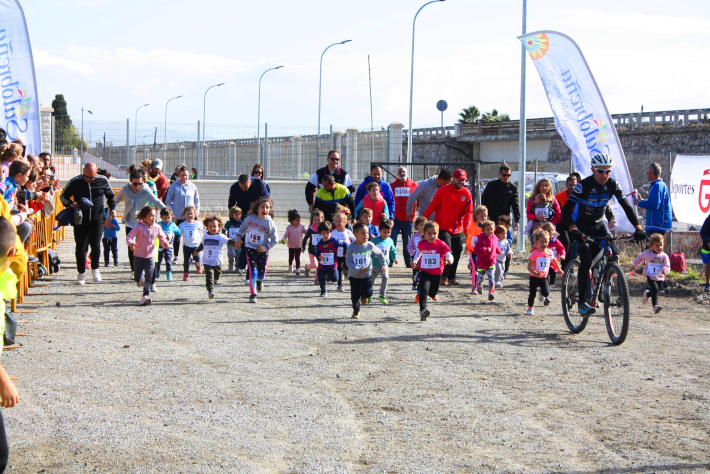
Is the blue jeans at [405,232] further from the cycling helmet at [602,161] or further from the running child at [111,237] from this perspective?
the cycling helmet at [602,161]

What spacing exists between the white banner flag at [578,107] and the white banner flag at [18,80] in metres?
8.52

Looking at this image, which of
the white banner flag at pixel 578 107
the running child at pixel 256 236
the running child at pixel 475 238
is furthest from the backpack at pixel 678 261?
the running child at pixel 256 236

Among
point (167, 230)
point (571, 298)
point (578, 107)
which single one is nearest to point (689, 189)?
point (578, 107)

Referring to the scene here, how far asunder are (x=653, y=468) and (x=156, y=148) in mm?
28421

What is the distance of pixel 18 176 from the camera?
812 cm

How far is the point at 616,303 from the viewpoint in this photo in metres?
7.89

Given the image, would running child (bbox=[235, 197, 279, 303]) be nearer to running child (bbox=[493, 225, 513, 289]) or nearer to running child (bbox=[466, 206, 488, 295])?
running child (bbox=[466, 206, 488, 295])

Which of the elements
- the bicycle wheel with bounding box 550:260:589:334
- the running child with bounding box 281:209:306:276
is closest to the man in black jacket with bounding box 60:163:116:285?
the running child with bounding box 281:209:306:276

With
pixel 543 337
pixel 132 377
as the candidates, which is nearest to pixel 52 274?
pixel 132 377

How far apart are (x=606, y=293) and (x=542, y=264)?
1.72 m

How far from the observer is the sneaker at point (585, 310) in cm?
822

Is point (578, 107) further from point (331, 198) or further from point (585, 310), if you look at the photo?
point (585, 310)

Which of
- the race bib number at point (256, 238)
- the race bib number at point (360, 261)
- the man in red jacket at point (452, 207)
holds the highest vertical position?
the man in red jacket at point (452, 207)

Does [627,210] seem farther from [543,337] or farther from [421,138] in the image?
[421,138]
